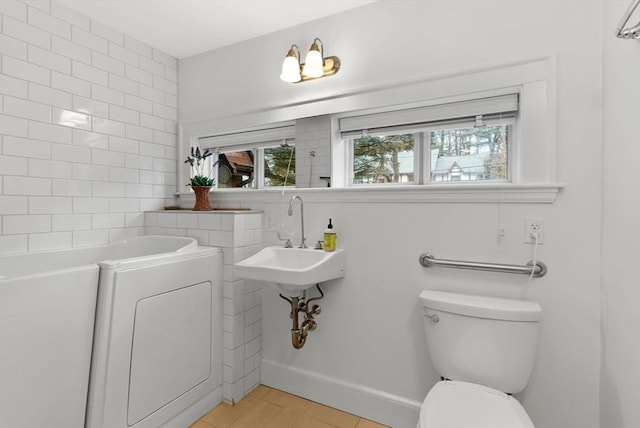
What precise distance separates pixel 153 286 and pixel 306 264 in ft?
2.49

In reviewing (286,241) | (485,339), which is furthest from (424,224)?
(286,241)

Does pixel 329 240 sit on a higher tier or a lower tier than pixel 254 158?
lower

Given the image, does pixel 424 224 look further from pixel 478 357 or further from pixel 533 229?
pixel 478 357

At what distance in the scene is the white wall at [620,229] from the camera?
0.97 m

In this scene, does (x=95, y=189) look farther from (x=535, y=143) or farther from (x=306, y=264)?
(x=535, y=143)

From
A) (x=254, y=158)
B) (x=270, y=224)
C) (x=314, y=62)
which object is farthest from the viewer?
(x=254, y=158)

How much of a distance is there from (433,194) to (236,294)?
1219 mm

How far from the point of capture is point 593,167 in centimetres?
126

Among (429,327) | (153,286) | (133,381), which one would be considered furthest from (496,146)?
(133,381)


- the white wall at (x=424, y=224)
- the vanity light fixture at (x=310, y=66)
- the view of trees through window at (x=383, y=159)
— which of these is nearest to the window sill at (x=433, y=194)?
the white wall at (x=424, y=224)

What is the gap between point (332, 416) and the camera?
1.70 meters

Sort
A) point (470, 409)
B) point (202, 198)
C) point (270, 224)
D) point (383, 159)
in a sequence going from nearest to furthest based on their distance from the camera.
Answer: point (470, 409), point (383, 159), point (270, 224), point (202, 198)

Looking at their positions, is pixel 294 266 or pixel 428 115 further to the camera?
pixel 294 266

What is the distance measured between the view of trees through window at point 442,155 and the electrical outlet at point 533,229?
0.28 m
